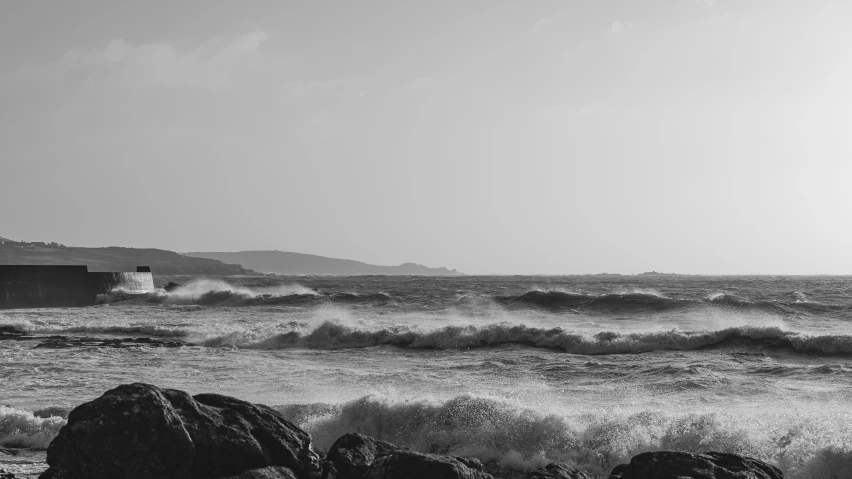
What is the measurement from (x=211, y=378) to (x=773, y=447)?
907 centimetres

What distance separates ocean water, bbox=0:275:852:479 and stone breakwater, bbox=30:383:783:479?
6.50 feet

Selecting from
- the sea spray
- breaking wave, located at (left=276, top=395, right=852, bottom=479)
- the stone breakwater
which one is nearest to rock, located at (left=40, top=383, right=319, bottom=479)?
the stone breakwater

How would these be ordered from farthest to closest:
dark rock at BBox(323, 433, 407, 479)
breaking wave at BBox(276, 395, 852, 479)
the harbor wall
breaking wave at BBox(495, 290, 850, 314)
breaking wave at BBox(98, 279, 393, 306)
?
breaking wave at BBox(98, 279, 393, 306) < the harbor wall < breaking wave at BBox(495, 290, 850, 314) < breaking wave at BBox(276, 395, 852, 479) < dark rock at BBox(323, 433, 407, 479)

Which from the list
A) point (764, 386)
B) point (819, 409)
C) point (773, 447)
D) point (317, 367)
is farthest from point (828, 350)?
point (317, 367)

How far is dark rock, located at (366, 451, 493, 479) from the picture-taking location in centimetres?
547

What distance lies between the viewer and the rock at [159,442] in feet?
17.9

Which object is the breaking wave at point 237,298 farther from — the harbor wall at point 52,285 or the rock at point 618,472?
the rock at point 618,472

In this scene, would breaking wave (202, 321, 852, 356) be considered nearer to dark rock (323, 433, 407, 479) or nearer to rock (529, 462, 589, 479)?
rock (529, 462, 589, 479)

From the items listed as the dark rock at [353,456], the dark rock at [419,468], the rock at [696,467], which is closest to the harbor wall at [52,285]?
the dark rock at [353,456]

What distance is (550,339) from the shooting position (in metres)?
19.5

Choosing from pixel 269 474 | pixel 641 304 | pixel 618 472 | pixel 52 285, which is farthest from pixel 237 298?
pixel 269 474

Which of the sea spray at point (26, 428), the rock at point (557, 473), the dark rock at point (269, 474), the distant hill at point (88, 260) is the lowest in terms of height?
the sea spray at point (26, 428)

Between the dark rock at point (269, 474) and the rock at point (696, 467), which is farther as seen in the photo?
the rock at point (696, 467)

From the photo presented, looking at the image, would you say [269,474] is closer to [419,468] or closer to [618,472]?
[419,468]
